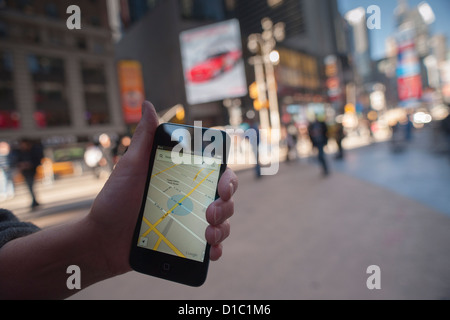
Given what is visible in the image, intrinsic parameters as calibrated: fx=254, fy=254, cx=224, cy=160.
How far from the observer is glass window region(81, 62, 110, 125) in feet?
94.0

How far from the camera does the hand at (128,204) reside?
121cm

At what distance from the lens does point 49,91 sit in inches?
1029

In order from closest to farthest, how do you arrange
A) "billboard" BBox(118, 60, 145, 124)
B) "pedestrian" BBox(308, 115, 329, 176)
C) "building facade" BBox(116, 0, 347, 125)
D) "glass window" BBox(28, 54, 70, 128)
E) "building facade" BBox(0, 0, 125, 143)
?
"pedestrian" BBox(308, 115, 329, 176), "building facade" BBox(0, 0, 125, 143), "glass window" BBox(28, 54, 70, 128), "billboard" BBox(118, 60, 145, 124), "building facade" BBox(116, 0, 347, 125)

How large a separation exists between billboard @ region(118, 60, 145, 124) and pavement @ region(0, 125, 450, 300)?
28.5 m

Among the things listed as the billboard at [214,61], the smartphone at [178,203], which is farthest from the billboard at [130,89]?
the smartphone at [178,203]

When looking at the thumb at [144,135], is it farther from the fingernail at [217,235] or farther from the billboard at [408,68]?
the billboard at [408,68]

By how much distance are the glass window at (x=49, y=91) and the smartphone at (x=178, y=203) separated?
30158 mm

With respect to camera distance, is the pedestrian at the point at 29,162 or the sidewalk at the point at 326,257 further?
the pedestrian at the point at 29,162

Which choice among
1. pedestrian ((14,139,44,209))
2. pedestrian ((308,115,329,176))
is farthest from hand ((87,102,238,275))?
pedestrian ((14,139,44,209))

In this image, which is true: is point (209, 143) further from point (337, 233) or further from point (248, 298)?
point (337, 233)

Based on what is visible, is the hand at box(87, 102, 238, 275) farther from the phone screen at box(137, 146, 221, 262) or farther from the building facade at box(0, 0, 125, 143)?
the building facade at box(0, 0, 125, 143)

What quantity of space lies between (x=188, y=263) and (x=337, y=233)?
2902 millimetres

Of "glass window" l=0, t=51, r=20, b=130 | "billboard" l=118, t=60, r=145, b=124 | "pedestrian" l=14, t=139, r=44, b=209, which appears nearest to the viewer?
"pedestrian" l=14, t=139, r=44, b=209

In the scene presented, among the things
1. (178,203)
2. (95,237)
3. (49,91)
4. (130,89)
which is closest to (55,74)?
(49,91)
